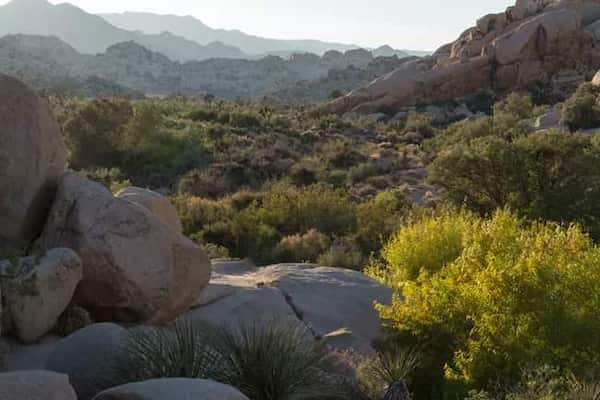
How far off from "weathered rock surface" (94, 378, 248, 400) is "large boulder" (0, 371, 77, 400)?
0.32 m

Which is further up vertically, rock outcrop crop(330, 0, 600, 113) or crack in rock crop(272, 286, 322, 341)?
rock outcrop crop(330, 0, 600, 113)

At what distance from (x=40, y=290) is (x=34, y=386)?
2625mm

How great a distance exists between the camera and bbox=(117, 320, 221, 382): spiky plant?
5996mm

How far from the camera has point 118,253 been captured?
26.8 ft

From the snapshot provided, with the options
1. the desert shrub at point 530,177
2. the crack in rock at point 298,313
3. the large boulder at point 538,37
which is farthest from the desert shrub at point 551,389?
the large boulder at point 538,37

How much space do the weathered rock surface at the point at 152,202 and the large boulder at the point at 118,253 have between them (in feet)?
3.72

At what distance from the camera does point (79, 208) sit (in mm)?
8367

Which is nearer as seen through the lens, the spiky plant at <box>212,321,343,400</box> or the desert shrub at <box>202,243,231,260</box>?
the spiky plant at <box>212,321,343,400</box>

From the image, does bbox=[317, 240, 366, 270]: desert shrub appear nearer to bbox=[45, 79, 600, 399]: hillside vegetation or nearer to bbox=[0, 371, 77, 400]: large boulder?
bbox=[45, 79, 600, 399]: hillside vegetation

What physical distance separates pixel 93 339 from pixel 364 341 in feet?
11.5

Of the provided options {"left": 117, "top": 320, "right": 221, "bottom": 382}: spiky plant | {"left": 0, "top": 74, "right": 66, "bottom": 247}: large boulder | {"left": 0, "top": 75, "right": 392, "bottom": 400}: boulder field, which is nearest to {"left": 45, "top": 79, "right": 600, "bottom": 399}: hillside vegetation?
{"left": 0, "top": 75, "right": 392, "bottom": 400}: boulder field

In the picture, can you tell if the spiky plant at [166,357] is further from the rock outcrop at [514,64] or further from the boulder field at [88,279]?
the rock outcrop at [514,64]

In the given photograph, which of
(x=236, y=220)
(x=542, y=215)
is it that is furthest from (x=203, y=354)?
(x=542, y=215)

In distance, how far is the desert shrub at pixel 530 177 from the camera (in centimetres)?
1703
